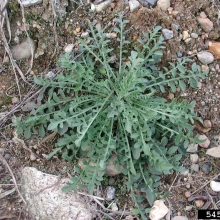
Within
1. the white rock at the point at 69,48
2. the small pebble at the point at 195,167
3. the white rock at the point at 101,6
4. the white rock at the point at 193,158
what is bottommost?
the small pebble at the point at 195,167

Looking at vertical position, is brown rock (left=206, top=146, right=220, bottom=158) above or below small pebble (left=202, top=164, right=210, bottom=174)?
above

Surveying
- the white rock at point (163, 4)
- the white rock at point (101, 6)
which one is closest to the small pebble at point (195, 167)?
the white rock at point (163, 4)

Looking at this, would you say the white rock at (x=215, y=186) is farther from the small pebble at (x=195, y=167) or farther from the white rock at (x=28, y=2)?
the white rock at (x=28, y=2)

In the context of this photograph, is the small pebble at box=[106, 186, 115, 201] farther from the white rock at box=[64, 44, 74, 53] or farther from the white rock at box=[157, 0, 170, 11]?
the white rock at box=[157, 0, 170, 11]

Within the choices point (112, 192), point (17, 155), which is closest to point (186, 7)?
point (112, 192)

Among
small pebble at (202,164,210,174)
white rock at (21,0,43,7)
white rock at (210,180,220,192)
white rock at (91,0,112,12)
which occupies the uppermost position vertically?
white rock at (21,0,43,7)

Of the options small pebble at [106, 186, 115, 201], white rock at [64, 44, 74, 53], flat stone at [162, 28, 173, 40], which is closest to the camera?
small pebble at [106, 186, 115, 201]

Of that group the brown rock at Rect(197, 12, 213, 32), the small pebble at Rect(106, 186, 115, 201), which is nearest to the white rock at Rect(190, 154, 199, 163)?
the small pebble at Rect(106, 186, 115, 201)
